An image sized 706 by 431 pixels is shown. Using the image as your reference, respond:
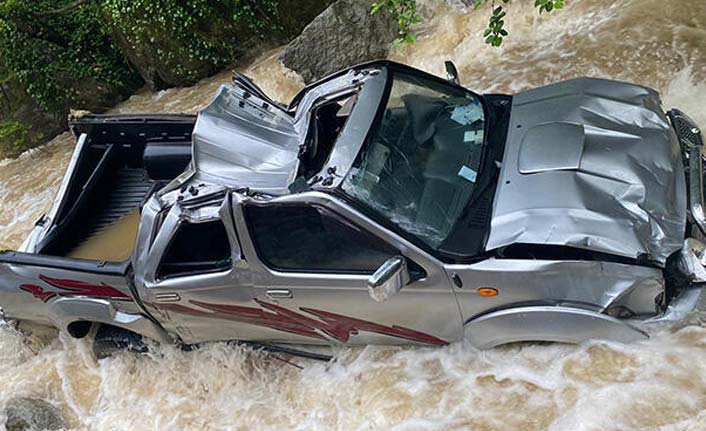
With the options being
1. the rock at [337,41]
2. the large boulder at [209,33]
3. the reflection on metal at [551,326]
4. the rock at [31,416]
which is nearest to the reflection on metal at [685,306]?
the reflection on metal at [551,326]

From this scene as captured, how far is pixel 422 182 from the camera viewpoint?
441cm

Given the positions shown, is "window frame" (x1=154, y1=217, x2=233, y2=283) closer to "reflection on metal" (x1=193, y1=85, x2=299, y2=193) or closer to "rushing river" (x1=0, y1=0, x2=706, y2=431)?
"reflection on metal" (x1=193, y1=85, x2=299, y2=193)

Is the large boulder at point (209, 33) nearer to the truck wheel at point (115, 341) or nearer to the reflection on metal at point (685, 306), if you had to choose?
the truck wheel at point (115, 341)

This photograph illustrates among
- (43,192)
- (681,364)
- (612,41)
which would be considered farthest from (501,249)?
(43,192)

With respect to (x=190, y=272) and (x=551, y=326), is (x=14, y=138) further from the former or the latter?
(x=551, y=326)

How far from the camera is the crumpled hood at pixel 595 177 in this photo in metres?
3.96

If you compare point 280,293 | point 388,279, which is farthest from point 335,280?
point 388,279

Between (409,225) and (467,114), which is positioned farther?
(467,114)

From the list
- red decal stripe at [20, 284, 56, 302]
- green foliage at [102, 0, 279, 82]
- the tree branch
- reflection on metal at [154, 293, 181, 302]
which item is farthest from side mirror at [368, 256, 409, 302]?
the tree branch

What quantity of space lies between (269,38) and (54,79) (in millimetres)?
3673

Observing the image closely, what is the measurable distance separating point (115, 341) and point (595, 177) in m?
3.88

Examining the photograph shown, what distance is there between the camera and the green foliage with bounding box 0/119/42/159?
11.3 m

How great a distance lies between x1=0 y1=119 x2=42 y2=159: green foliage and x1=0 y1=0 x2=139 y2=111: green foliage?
53cm

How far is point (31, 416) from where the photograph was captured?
5.88 m
